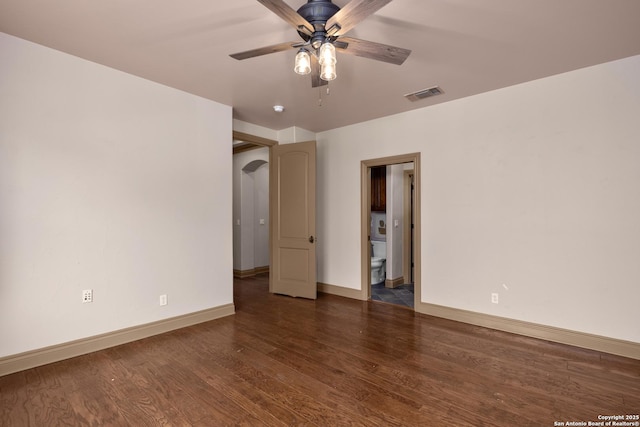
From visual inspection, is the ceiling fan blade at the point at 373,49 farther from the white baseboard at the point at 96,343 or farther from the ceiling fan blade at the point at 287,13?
the white baseboard at the point at 96,343

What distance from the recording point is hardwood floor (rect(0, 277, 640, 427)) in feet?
6.40

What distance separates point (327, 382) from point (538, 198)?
280 centimetres

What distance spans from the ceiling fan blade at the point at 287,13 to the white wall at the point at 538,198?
2627mm

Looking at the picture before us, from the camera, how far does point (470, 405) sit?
6.72ft

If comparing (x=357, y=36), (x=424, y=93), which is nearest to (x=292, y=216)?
(x=424, y=93)

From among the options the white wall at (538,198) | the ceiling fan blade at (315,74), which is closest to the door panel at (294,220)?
the white wall at (538,198)

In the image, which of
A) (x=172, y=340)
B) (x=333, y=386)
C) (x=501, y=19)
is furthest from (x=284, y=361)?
(x=501, y=19)

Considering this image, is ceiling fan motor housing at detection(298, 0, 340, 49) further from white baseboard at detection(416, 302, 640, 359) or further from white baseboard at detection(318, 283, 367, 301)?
white baseboard at detection(318, 283, 367, 301)

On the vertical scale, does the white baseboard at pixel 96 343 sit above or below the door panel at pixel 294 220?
below

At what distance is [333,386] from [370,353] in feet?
2.15

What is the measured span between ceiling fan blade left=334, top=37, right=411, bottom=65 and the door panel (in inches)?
102

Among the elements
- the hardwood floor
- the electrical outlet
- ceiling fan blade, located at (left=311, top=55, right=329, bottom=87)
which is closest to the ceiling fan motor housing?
ceiling fan blade, located at (left=311, top=55, right=329, bottom=87)

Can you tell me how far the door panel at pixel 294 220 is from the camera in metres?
4.60

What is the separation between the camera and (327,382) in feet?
7.62
